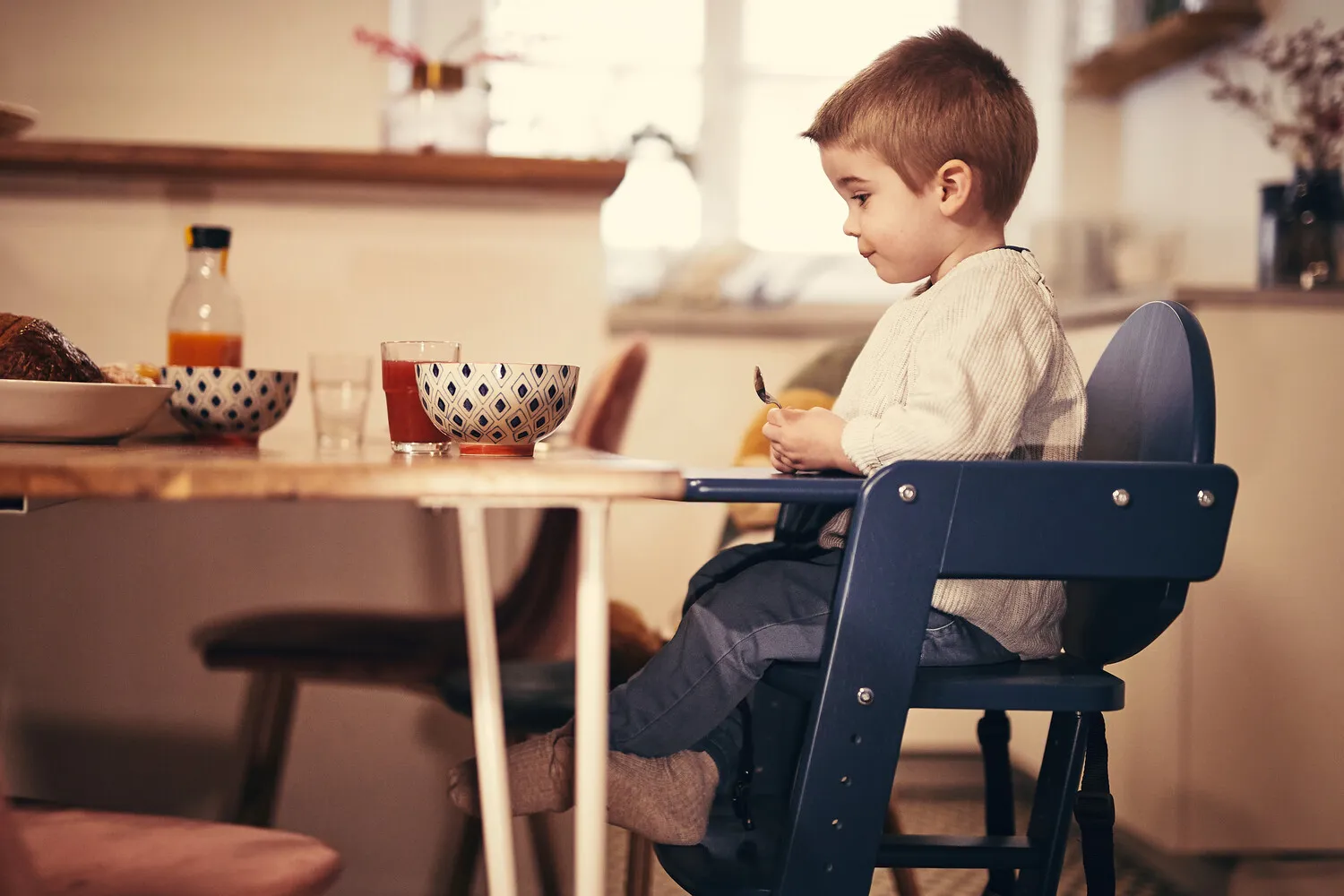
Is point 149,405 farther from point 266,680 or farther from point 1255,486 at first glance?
point 1255,486

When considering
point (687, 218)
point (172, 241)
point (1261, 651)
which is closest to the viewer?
point (172, 241)

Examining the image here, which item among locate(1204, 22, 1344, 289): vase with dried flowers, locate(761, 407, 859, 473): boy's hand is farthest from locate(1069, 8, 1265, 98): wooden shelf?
locate(761, 407, 859, 473): boy's hand

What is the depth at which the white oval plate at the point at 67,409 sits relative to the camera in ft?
2.89

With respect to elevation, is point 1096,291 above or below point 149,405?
above

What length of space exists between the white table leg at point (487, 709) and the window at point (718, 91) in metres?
2.57

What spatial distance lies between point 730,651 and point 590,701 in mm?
327

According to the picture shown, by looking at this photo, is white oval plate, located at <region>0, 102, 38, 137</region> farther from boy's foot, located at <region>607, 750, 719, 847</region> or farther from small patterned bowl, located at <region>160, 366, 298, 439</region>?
boy's foot, located at <region>607, 750, 719, 847</region>

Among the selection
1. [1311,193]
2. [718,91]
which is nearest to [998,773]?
[1311,193]

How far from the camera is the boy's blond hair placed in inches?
48.5

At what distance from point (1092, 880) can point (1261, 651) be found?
3.51 ft

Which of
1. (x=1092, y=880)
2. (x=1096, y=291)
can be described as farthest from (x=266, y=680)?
(x=1096, y=291)

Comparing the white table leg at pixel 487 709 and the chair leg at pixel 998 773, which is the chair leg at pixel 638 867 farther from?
the white table leg at pixel 487 709

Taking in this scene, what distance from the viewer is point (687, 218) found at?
10.8 feet

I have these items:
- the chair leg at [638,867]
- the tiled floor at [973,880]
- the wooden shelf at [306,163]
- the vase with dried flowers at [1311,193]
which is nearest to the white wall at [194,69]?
the wooden shelf at [306,163]
